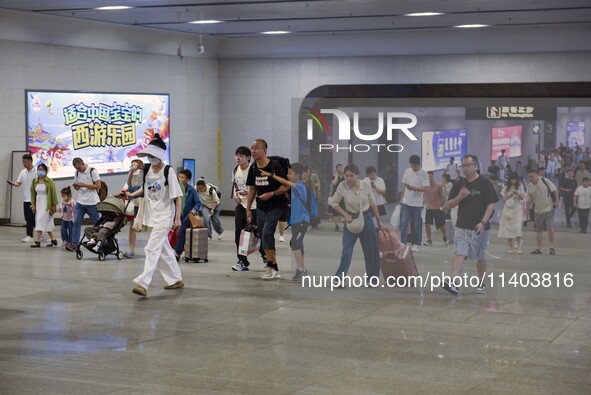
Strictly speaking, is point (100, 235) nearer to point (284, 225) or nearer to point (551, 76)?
point (284, 225)

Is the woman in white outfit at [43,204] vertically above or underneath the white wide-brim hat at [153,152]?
underneath

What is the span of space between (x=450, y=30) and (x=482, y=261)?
1550 centimetres

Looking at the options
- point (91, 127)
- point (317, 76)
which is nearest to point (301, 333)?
point (91, 127)

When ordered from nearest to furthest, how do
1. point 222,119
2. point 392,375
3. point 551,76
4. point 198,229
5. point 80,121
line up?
point 392,375 < point 198,229 < point 80,121 < point 551,76 < point 222,119

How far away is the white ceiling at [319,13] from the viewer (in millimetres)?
20359

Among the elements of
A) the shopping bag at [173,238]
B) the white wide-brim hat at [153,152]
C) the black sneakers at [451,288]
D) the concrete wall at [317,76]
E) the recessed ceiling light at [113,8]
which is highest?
the recessed ceiling light at [113,8]

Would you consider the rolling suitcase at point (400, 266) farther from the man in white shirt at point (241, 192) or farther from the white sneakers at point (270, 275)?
the man in white shirt at point (241, 192)

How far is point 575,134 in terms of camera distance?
11.5 meters

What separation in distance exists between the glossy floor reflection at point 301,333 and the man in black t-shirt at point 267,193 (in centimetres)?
62

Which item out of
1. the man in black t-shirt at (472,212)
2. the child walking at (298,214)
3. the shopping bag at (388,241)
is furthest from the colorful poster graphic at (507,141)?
the child walking at (298,214)

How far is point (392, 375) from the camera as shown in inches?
318

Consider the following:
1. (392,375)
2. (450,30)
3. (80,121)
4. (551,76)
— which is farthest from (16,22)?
(392,375)

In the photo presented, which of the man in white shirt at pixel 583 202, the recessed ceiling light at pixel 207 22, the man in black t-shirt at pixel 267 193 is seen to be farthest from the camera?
the recessed ceiling light at pixel 207 22

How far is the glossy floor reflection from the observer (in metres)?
7.87
